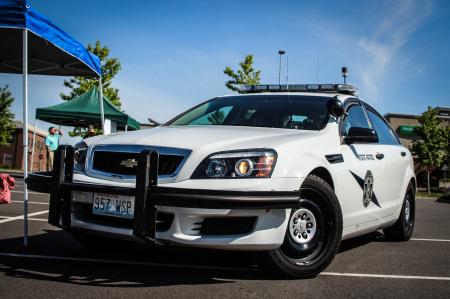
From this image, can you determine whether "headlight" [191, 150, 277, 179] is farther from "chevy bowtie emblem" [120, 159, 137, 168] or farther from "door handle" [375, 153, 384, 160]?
"door handle" [375, 153, 384, 160]

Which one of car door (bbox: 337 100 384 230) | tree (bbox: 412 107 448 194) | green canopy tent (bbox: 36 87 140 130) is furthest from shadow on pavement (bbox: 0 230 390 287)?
tree (bbox: 412 107 448 194)

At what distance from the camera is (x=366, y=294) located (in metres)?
3.33

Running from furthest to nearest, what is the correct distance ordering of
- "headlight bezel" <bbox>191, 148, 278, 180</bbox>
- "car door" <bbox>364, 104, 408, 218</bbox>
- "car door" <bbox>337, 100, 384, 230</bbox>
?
"car door" <bbox>364, 104, 408, 218</bbox> → "car door" <bbox>337, 100, 384, 230</bbox> → "headlight bezel" <bbox>191, 148, 278, 180</bbox>

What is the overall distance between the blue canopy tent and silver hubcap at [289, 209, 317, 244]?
8.59ft

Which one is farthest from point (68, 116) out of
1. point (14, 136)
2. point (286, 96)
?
point (14, 136)

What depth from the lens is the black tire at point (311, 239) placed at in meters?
3.55

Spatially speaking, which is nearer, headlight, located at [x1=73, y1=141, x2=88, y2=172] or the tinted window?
headlight, located at [x1=73, y1=141, x2=88, y2=172]

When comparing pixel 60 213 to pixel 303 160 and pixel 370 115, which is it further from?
pixel 370 115

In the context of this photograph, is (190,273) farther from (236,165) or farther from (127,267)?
(236,165)

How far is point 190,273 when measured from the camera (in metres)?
3.78

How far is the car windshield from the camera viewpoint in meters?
4.48

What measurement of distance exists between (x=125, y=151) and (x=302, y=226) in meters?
1.44

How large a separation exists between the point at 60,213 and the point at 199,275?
1159 millimetres

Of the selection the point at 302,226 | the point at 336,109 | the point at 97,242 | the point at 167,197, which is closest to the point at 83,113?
the point at 97,242
